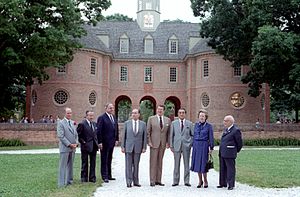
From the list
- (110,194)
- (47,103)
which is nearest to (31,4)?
(47,103)

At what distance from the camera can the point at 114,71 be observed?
47.0 m

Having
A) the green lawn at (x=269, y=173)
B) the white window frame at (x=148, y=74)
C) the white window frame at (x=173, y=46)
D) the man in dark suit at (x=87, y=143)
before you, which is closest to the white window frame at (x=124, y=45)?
the white window frame at (x=148, y=74)

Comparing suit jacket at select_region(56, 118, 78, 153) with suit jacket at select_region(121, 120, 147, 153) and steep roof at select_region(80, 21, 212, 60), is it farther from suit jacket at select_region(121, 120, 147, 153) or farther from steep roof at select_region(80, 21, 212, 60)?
steep roof at select_region(80, 21, 212, 60)

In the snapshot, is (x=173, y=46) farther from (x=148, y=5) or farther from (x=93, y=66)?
(x=93, y=66)

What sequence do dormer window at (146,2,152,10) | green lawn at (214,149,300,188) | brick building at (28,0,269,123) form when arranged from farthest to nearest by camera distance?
A: dormer window at (146,2,152,10), brick building at (28,0,269,123), green lawn at (214,149,300,188)

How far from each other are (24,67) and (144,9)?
78.1 ft

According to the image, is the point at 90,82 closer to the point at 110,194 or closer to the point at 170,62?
the point at 170,62

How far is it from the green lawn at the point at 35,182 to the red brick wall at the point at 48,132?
1460 cm

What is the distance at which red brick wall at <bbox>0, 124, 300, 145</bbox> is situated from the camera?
32.3 metres

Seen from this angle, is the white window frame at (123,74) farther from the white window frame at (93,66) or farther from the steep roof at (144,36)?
the white window frame at (93,66)

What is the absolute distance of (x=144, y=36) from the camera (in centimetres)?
4903

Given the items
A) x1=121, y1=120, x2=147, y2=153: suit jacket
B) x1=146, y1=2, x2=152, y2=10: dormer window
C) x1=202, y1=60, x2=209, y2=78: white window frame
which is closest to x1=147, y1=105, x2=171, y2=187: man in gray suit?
x1=121, y1=120, x2=147, y2=153: suit jacket

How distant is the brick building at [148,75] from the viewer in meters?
40.8

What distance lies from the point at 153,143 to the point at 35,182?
3.22 metres
